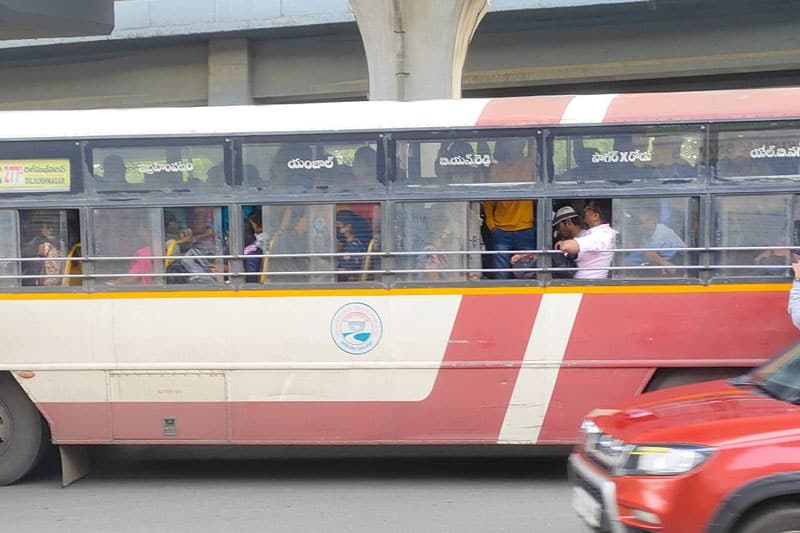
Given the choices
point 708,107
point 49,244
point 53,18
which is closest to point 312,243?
point 49,244

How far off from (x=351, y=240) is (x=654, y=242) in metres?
2.33

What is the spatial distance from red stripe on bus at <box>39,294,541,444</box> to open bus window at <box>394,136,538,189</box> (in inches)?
35.7

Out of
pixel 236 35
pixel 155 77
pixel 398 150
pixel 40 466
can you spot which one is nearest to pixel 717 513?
pixel 398 150

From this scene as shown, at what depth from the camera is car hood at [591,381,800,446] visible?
3953 millimetres

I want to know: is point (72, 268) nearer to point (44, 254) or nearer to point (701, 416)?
point (44, 254)

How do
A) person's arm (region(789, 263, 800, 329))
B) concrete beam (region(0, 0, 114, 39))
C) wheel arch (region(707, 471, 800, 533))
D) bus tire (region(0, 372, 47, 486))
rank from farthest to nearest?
concrete beam (region(0, 0, 114, 39)) → bus tire (region(0, 372, 47, 486)) → person's arm (region(789, 263, 800, 329)) → wheel arch (region(707, 471, 800, 533))

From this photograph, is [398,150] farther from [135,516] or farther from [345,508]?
[135,516]

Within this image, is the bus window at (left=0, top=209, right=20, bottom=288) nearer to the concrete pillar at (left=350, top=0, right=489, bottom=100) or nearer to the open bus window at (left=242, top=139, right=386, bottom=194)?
the open bus window at (left=242, top=139, right=386, bottom=194)

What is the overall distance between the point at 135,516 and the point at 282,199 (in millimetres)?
2586

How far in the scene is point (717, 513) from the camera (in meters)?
3.81

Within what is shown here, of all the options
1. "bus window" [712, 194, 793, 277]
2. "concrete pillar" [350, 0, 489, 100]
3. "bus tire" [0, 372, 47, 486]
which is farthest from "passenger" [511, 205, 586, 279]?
"concrete pillar" [350, 0, 489, 100]

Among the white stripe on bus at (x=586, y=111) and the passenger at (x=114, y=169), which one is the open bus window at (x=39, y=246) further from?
the white stripe on bus at (x=586, y=111)

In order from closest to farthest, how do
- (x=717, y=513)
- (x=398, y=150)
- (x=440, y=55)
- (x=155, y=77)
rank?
(x=717, y=513)
(x=398, y=150)
(x=440, y=55)
(x=155, y=77)

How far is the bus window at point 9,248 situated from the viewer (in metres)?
6.88
